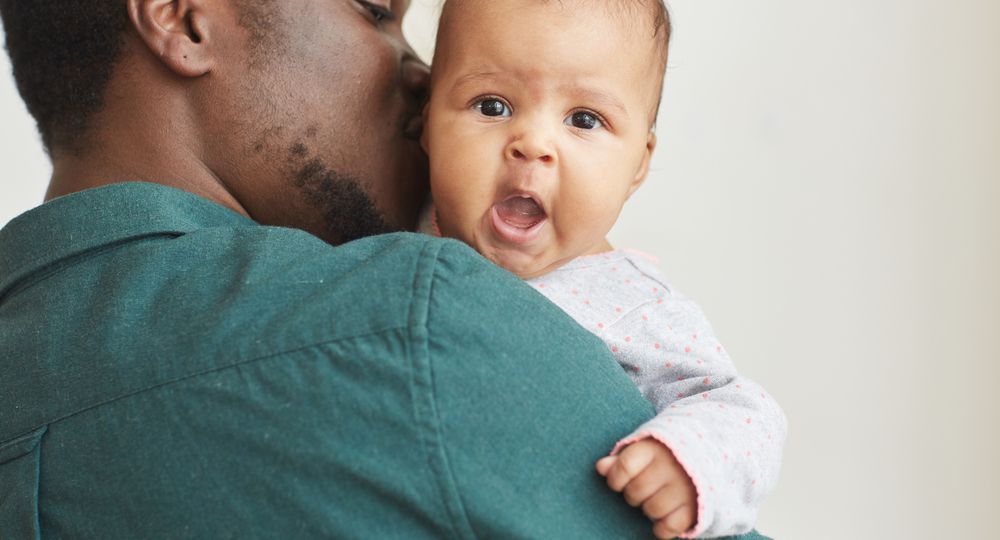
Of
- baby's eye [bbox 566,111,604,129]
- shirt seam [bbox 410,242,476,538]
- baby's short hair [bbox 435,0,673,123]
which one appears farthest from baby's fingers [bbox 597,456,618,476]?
baby's short hair [bbox 435,0,673,123]

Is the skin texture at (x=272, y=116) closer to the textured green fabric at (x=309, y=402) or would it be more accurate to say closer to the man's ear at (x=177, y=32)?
the man's ear at (x=177, y=32)

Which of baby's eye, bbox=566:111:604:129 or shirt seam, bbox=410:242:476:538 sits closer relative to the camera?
shirt seam, bbox=410:242:476:538

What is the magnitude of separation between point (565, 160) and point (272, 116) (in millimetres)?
440

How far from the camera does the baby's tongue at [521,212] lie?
4.66 feet

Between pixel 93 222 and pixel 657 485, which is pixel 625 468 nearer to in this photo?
pixel 657 485

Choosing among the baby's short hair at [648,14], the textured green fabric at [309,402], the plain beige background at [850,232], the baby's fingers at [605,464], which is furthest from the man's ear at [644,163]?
the plain beige background at [850,232]

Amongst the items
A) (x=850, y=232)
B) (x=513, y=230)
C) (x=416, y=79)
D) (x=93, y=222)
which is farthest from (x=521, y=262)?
(x=850, y=232)

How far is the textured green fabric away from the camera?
3.39 ft

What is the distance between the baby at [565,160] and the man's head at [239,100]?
0.60ft

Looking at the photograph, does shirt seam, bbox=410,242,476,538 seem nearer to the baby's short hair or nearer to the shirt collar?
the shirt collar

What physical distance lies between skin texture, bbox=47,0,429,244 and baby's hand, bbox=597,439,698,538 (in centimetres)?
72

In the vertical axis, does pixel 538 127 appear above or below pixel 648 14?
below

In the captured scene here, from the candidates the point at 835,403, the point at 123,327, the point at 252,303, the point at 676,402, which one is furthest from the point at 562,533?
the point at 835,403

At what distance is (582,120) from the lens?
144 cm
